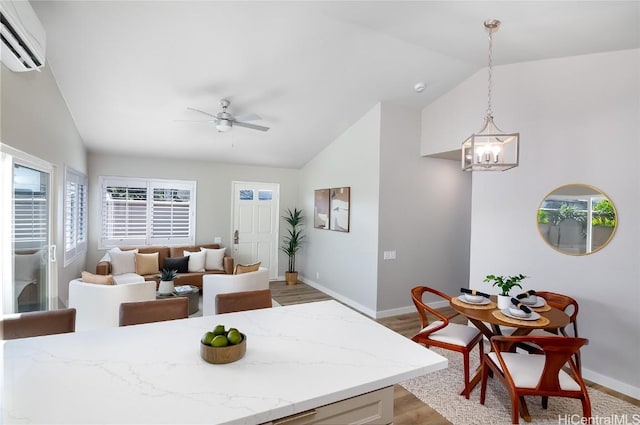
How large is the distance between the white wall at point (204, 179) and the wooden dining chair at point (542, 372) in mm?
5366

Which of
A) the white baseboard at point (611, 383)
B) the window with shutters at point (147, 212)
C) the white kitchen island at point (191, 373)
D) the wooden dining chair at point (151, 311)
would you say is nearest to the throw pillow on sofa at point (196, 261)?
the window with shutters at point (147, 212)

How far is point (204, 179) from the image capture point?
259 inches

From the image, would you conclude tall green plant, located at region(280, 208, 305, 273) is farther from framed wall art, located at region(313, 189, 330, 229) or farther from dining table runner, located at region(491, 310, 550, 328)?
dining table runner, located at region(491, 310, 550, 328)

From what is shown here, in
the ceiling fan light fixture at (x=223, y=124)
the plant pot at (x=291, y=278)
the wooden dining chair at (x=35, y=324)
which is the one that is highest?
the ceiling fan light fixture at (x=223, y=124)

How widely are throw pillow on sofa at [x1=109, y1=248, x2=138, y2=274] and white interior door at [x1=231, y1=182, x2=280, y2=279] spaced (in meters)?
1.90

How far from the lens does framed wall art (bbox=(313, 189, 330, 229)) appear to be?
20.0 ft

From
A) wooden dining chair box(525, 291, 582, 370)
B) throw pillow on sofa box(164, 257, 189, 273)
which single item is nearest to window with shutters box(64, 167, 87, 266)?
throw pillow on sofa box(164, 257, 189, 273)

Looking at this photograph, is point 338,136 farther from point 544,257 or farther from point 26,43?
point 26,43

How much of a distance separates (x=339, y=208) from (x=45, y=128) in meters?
4.04

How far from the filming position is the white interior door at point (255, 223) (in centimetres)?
684

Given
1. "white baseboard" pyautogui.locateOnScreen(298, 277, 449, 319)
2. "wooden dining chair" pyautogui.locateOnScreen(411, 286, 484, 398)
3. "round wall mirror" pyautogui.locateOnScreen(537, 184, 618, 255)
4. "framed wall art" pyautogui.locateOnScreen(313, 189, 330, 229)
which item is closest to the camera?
"wooden dining chair" pyautogui.locateOnScreen(411, 286, 484, 398)

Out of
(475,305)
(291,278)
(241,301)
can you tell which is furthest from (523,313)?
(291,278)

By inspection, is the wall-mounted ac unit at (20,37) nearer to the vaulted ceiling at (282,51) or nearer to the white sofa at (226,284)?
the vaulted ceiling at (282,51)

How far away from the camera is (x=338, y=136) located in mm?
5742
